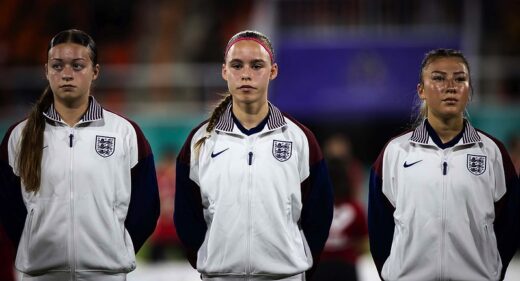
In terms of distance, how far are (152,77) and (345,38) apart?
2594mm

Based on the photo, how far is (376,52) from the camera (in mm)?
11461

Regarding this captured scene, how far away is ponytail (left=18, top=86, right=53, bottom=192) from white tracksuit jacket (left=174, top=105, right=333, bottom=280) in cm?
72

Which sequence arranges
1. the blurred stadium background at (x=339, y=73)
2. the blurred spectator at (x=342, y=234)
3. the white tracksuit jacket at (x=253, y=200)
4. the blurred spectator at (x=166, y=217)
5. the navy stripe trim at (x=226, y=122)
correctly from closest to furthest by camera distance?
the white tracksuit jacket at (x=253, y=200), the navy stripe trim at (x=226, y=122), the blurred spectator at (x=342, y=234), the blurred spectator at (x=166, y=217), the blurred stadium background at (x=339, y=73)

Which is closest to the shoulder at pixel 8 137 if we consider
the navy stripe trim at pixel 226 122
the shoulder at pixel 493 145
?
the navy stripe trim at pixel 226 122

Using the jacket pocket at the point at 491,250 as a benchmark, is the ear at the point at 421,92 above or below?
above

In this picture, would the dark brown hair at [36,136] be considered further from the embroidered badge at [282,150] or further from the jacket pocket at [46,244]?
the embroidered badge at [282,150]

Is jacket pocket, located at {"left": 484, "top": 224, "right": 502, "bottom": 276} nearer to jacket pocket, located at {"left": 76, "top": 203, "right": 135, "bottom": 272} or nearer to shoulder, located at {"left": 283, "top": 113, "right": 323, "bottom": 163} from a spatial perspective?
shoulder, located at {"left": 283, "top": 113, "right": 323, "bottom": 163}

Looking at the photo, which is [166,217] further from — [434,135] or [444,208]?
[444,208]

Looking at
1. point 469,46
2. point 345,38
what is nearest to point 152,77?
point 345,38

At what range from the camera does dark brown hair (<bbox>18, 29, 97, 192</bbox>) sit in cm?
456

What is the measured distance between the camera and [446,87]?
15.3 ft

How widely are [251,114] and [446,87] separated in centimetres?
102

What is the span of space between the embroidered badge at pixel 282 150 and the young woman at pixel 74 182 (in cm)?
68

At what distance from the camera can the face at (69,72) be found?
4.66 m
